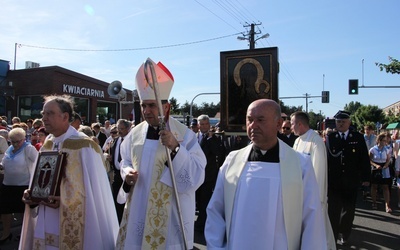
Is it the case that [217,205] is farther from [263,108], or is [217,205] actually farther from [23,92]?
[23,92]

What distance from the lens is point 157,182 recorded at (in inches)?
129

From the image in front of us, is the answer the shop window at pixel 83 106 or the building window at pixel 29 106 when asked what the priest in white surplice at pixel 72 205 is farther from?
the shop window at pixel 83 106

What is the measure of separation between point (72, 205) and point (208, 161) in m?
4.19

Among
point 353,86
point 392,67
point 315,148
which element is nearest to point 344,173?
point 315,148

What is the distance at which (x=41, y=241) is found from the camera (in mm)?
3424

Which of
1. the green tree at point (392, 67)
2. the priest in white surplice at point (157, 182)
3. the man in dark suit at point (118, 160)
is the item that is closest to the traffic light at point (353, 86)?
the green tree at point (392, 67)

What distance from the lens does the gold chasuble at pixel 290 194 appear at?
2436 millimetres

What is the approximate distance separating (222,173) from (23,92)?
77.5 feet

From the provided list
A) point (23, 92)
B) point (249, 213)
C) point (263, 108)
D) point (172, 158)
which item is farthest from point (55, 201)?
point (23, 92)

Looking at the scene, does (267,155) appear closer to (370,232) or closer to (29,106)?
(370,232)

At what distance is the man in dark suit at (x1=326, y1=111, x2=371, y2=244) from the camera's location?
5.97 m

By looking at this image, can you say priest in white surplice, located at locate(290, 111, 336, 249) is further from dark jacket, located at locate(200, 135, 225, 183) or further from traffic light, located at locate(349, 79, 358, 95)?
traffic light, located at locate(349, 79, 358, 95)

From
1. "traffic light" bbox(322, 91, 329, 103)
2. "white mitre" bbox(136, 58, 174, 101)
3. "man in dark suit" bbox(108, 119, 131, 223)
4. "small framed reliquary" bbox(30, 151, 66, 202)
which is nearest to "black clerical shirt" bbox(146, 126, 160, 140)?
"white mitre" bbox(136, 58, 174, 101)

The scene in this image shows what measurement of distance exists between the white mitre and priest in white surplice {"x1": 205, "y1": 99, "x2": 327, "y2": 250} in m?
1.07
